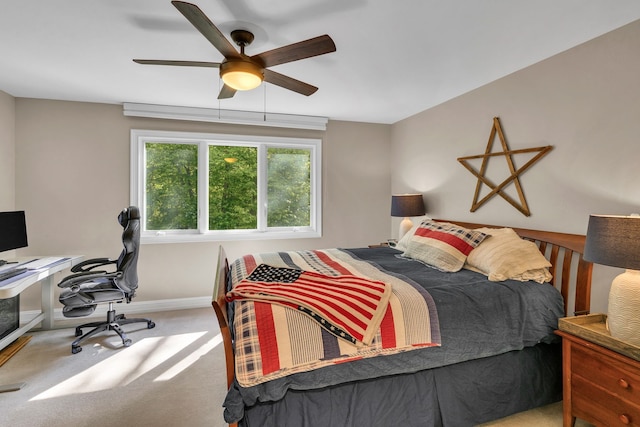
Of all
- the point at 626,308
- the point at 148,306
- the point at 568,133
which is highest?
the point at 568,133

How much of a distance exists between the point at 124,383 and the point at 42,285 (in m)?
1.77

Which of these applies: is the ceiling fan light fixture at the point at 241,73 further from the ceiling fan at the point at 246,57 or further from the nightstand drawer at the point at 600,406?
the nightstand drawer at the point at 600,406

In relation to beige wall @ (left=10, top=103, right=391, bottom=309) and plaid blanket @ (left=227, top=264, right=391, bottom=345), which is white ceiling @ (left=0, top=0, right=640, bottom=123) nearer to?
beige wall @ (left=10, top=103, right=391, bottom=309)

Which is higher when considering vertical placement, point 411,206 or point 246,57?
point 246,57

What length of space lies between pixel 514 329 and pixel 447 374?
52cm

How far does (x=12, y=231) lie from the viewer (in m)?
2.98

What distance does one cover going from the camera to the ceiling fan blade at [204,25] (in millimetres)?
1392

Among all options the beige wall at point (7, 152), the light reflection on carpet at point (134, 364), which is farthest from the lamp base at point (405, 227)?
the beige wall at point (7, 152)

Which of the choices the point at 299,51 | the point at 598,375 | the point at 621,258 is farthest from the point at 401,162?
the point at 598,375

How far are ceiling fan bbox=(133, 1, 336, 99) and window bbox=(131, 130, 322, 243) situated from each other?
208cm

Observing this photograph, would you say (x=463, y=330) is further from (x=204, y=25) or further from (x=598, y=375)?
(x=204, y=25)

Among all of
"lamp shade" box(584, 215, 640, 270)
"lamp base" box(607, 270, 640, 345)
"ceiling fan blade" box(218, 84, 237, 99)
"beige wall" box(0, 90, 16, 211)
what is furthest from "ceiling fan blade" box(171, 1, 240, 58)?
"beige wall" box(0, 90, 16, 211)

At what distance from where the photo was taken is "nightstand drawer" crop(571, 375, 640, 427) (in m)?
1.56

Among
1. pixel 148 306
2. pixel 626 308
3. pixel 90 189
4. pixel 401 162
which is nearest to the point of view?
pixel 626 308
